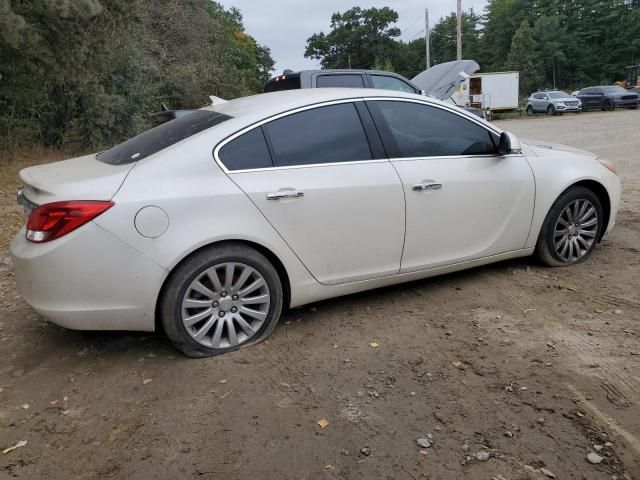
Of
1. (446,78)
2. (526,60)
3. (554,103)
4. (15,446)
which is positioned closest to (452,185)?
(15,446)

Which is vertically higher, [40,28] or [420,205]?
[40,28]

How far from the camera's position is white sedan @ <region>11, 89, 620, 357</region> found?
10.5 feet

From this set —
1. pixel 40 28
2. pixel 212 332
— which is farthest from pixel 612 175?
pixel 40 28

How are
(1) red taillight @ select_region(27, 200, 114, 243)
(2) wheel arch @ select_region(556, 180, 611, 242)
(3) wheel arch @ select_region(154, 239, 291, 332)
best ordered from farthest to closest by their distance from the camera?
(2) wheel arch @ select_region(556, 180, 611, 242) < (3) wheel arch @ select_region(154, 239, 291, 332) < (1) red taillight @ select_region(27, 200, 114, 243)

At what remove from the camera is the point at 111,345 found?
3760 mm

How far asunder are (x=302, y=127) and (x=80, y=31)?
880 cm

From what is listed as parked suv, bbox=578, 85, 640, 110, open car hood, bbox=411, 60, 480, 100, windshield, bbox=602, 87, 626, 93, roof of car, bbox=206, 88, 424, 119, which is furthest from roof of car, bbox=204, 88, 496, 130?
windshield, bbox=602, 87, 626, 93

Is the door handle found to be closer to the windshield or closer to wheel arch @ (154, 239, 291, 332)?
wheel arch @ (154, 239, 291, 332)

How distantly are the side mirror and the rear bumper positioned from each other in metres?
2.69

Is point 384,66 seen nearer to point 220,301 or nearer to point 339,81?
point 339,81

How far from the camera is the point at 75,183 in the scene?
3.25m

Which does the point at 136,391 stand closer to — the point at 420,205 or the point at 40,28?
the point at 420,205

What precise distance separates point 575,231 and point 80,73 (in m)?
10.3

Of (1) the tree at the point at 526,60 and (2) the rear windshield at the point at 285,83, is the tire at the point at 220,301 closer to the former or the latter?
(2) the rear windshield at the point at 285,83
